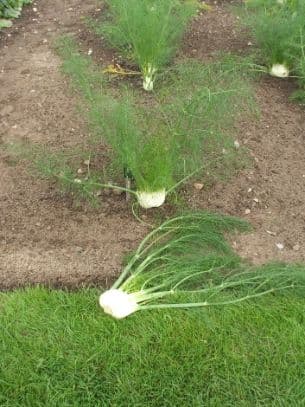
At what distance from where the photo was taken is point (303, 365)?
204cm

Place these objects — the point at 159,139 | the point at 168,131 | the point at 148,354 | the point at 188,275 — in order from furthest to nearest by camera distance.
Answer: the point at 168,131 → the point at 159,139 → the point at 188,275 → the point at 148,354

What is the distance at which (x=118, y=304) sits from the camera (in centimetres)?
212

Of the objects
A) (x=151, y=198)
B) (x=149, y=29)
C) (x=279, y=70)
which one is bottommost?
(x=151, y=198)

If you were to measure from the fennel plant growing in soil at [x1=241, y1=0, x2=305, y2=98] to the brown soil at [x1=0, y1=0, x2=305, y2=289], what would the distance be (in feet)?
0.45

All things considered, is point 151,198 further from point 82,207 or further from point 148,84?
point 148,84

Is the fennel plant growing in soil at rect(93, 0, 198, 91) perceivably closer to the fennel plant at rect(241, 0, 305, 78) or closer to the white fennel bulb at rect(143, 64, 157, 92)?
the white fennel bulb at rect(143, 64, 157, 92)

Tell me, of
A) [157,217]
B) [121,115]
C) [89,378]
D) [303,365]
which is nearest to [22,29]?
[121,115]

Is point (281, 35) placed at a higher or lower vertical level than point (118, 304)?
higher

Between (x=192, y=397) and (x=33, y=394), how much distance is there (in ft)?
2.09

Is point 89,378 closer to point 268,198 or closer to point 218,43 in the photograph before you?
point 268,198

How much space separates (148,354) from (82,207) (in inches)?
36.3

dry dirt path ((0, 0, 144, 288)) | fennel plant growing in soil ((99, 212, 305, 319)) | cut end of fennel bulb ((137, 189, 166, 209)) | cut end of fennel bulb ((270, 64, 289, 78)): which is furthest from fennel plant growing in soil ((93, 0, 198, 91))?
fennel plant growing in soil ((99, 212, 305, 319))

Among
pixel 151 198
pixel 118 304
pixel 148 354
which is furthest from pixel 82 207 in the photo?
pixel 148 354

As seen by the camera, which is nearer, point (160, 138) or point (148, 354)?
point (148, 354)
